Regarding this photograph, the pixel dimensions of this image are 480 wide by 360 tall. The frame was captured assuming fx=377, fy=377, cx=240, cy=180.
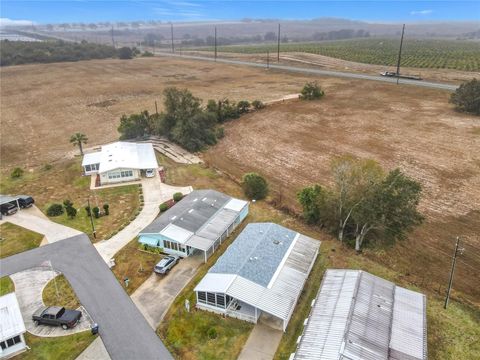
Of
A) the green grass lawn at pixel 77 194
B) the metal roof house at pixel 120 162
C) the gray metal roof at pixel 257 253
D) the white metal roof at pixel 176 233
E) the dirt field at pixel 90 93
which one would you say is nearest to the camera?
the gray metal roof at pixel 257 253

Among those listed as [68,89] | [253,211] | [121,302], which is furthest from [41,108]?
[121,302]

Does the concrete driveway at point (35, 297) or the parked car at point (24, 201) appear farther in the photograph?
the parked car at point (24, 201)

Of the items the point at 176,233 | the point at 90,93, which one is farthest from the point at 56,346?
the point at 90,93

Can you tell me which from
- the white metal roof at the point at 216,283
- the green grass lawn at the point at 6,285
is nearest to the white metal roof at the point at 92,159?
the green grass lawn at the point at 6,285

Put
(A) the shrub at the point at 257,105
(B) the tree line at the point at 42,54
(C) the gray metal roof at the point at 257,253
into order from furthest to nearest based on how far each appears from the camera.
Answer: (B) the tree line at the point at 42,54 → (A) the shrub at the point at 257,105 → (C) the gray metal roof at the point at 257,253

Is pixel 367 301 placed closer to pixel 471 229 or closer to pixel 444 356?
pixel 444 356

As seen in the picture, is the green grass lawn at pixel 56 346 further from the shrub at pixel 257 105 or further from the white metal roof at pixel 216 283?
the shrub at pixel 257 105

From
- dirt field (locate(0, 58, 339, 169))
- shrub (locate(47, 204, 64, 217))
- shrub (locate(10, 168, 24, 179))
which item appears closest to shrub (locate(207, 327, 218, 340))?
shrub (locate(47, 204, 64, 217))
